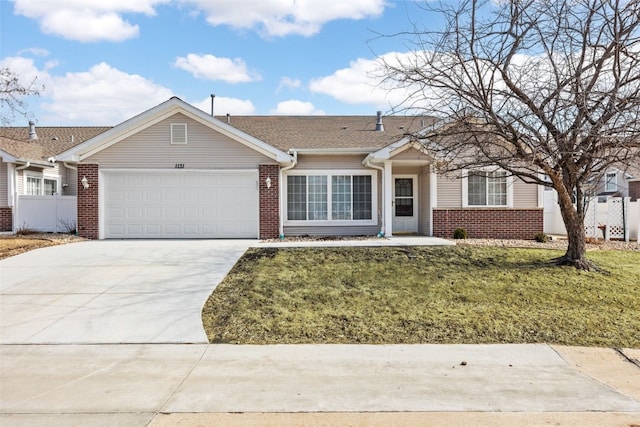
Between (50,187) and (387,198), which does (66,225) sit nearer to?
(50,187)

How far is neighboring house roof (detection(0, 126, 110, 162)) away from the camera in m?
17.9

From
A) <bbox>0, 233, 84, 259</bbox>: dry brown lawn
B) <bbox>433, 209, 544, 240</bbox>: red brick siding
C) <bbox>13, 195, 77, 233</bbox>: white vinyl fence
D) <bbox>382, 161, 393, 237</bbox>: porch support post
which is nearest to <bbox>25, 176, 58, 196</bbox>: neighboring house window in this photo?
<bbox>13, 195, 77, 233</bbox>: white vinyl fence

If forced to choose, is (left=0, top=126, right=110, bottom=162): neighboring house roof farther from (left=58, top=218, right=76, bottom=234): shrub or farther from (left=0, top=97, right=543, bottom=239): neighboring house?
(left=0, top=97, right=543, bottom=239): neighboring house

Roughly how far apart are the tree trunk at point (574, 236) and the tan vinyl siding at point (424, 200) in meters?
6.04

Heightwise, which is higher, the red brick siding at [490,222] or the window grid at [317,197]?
the window grid at [317,197]

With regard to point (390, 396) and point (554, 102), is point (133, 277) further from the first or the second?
point (554, 102)

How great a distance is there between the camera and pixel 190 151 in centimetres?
1528

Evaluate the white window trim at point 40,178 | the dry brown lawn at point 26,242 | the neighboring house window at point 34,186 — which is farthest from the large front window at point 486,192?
the neighboring house window at point 34,186

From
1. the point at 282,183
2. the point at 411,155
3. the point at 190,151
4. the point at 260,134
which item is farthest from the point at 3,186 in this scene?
the point at 411,155

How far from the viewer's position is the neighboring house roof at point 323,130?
16562 millimetres

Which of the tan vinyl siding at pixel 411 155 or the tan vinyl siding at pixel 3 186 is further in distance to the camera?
the tan vinyl siding at pixel 3 186

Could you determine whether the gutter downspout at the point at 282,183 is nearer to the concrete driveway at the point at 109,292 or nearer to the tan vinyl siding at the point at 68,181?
the concrete driveway at the point at 109,292

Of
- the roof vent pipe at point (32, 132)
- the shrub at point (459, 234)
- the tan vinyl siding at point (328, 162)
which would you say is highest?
the roof vent pipe at point (32, 132)

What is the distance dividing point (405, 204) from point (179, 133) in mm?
8661
